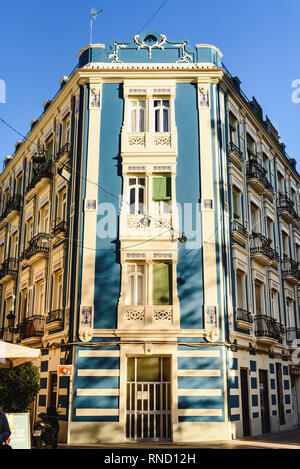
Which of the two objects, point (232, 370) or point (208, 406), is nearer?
point (208, 406)

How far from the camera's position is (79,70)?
21.5m

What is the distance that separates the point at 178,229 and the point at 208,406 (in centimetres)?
642

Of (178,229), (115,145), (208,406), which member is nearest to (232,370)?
(208,406)

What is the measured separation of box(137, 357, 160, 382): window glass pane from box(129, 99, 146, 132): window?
905 centimetres

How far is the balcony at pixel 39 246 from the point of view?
73.6 ft

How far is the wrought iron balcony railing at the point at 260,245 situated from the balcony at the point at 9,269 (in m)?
12.2

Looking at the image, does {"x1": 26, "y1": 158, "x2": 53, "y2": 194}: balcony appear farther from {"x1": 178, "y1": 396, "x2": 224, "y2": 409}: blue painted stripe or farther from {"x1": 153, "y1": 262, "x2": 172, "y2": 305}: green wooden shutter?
{"x1": 178, "y1": 396, "x2": 224, "y2": 409}: blue painted stripe

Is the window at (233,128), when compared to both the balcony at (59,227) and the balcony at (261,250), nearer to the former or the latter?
the balcony at (261,250)

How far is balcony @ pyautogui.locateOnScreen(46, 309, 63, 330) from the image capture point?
780 inches

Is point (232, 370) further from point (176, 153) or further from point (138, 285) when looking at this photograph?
point (176, 153)

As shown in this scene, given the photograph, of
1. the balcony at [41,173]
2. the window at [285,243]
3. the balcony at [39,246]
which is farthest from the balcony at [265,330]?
the balcony at [41,173]

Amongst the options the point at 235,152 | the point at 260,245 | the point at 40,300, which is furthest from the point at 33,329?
the point at 235,152

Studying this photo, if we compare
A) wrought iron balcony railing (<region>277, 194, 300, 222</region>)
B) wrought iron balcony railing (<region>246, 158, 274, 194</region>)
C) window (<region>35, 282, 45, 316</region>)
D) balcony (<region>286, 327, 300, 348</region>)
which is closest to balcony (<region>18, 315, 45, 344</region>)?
window (<region>35, 282, 45, 316</region>)

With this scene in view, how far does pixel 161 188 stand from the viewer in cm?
→ 2020
